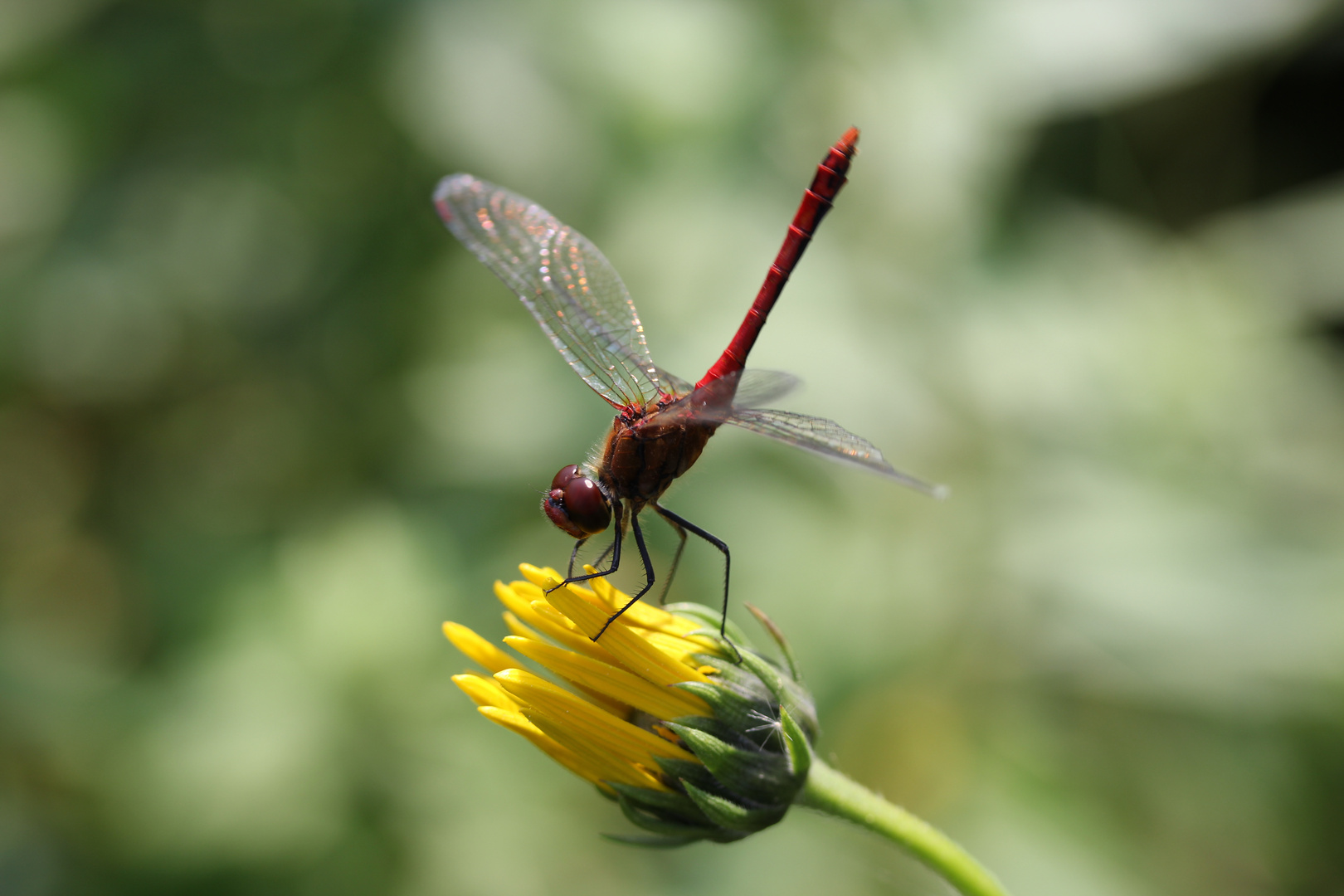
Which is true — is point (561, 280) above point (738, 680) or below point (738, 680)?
above

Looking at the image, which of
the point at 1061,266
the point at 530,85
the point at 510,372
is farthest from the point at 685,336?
the point at 1061,266

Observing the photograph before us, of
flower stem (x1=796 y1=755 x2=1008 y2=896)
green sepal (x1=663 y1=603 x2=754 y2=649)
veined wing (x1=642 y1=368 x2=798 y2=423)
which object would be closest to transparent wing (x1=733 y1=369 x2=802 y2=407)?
veined wing (x1=642 y1=368 x2=798 y2=423)

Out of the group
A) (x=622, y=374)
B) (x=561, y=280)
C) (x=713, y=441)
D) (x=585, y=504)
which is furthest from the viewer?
(x=713, y=441)

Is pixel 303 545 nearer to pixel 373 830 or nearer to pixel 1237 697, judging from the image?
pixel 373 830

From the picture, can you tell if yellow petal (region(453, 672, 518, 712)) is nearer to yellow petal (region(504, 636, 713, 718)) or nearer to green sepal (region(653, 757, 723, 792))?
yellow petal (region(504, 636, 713, 718))

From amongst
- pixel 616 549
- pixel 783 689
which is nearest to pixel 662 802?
pixel 783 689

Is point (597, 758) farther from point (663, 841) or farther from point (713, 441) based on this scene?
point (713, 441)

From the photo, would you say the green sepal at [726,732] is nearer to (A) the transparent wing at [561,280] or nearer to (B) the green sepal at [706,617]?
(B) the green sepal at [706,617]
